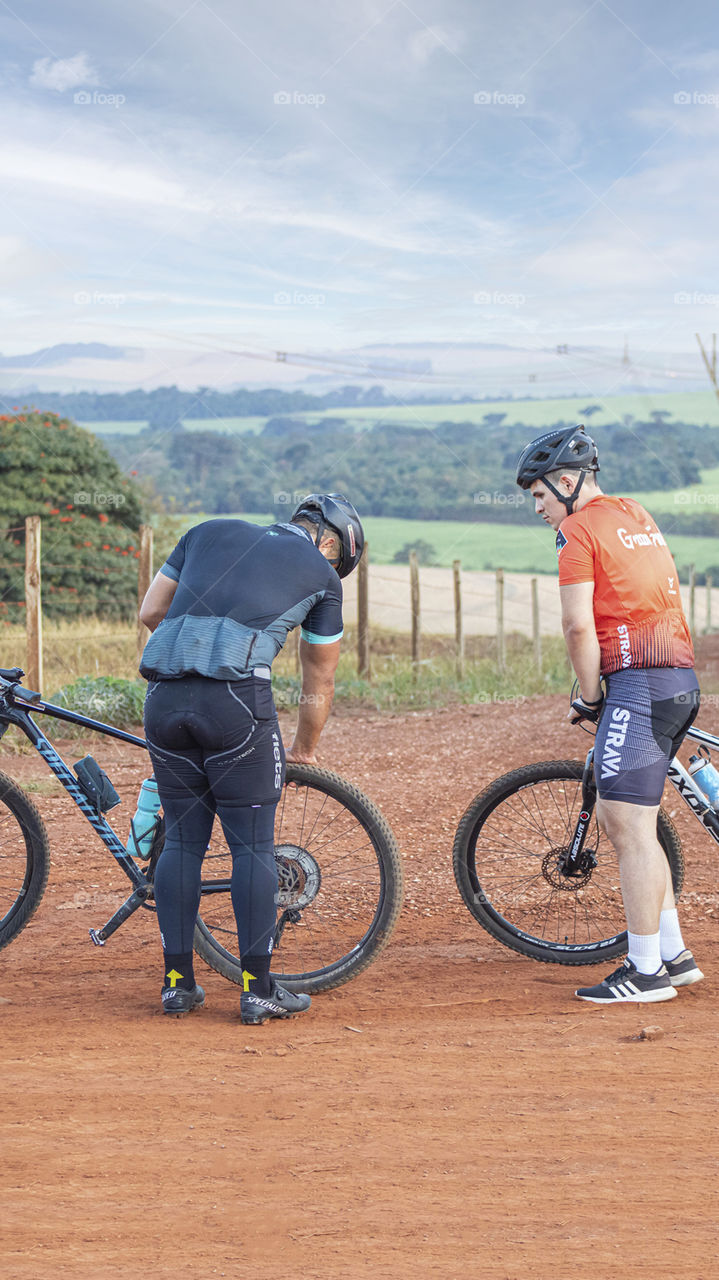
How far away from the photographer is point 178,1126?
3.02 metres

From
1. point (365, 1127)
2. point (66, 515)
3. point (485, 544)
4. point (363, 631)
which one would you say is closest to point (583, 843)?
point (365, 1127)

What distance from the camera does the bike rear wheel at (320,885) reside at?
13.5 ft

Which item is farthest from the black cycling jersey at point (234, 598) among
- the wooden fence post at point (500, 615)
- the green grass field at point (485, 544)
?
the green grass field at point (485, 544)

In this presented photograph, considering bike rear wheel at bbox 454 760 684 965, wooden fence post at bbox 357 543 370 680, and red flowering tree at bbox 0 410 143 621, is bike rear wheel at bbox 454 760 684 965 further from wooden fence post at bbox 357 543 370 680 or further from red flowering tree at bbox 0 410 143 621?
red flowering tree at bbox 0 410 143 621

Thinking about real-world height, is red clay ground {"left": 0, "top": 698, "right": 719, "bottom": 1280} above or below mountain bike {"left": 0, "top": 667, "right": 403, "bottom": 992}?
below

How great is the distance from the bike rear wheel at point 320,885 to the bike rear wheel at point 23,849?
2.18 ft

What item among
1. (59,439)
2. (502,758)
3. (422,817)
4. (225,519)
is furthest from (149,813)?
(59,439)

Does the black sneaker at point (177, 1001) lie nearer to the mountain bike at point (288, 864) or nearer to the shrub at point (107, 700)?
the mountain bike at point (288, 864)

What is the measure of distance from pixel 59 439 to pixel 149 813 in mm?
18725

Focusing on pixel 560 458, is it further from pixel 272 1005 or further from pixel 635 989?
pixel 272 1005

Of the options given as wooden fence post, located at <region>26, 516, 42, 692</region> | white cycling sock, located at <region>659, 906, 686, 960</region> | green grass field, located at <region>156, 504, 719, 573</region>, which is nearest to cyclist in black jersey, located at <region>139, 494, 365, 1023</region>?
white cycling sock, located at <region>659, 906, 686, 960</region>

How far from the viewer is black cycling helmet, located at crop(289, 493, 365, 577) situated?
157 inches

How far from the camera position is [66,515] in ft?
67.6

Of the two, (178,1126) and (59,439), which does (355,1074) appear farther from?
(59,439)
